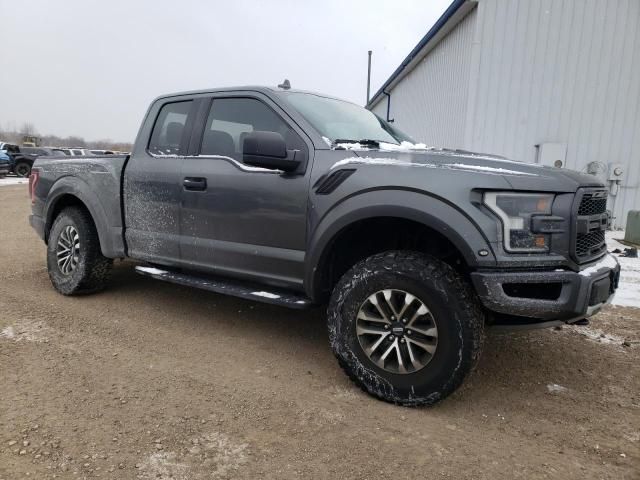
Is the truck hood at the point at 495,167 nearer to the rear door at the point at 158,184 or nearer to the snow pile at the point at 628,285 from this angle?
the rear door at the point at 158,184

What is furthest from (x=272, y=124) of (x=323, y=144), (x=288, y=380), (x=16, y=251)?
(x=16, y=251)

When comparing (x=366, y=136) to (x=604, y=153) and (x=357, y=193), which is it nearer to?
(x=357, y=193)

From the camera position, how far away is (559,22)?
891 cm

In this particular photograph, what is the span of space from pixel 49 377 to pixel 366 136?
2.76m

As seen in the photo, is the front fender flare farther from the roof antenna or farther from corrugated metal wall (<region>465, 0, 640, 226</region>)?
corrugated metal wall (<region>465, 0, 640, 226</region>)

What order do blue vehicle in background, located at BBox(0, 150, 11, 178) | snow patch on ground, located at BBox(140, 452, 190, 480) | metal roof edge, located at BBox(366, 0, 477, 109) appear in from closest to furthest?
1. snow patch on ground, located at BBox(140, 452, 190, 480)
2. metal roof edge, located at BBox(366, 0, 477, 109)
3. blue vehicle in background, located at BBox(0, 150, 11, 178)

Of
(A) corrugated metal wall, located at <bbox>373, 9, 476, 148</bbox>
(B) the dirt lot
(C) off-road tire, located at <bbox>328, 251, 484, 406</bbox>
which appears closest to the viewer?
(B) the dirt lot

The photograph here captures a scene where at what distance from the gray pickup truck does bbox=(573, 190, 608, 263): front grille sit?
12 mm

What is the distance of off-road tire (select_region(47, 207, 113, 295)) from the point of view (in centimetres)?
461

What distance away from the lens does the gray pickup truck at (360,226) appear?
2531 mm

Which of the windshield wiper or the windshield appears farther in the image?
the windshield

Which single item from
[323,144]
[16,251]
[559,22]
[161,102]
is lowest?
[16,251]

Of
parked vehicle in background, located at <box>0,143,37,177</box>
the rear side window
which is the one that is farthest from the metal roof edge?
parked vehicle in background, located at <box>0,143,37,177</box>

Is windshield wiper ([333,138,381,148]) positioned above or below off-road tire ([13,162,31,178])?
above
